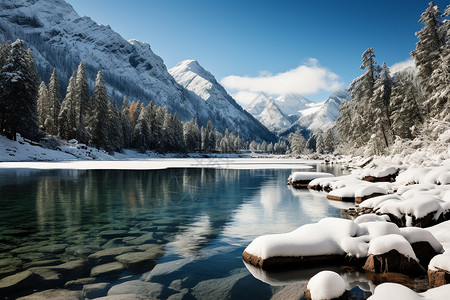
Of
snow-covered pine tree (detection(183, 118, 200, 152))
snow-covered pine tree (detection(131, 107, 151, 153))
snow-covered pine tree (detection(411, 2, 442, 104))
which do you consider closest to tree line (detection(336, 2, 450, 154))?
snow-covered pine tree (detection(411, 2, 442, 104))

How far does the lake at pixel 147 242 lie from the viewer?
533cm

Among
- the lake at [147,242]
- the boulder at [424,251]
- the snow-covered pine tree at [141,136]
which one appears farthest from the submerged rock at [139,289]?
the snow-covered pine tree at [141,136]

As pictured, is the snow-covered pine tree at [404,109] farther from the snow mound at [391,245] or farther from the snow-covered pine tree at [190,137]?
the snow-covered pine tree at [190,137]

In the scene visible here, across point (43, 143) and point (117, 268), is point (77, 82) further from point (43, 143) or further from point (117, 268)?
point (117, 268)

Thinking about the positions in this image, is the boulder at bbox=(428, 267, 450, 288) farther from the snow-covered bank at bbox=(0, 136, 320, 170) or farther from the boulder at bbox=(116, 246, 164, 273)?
the snow-covered bank at bbox=(0, 136, 320, 170)

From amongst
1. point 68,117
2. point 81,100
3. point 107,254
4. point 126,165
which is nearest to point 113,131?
point 81,100

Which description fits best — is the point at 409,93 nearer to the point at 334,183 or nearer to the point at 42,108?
the point at 334,183

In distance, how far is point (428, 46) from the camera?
30.0 metres

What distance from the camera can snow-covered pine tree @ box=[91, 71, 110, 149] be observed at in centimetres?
5772

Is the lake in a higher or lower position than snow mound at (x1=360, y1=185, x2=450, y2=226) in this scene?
lower

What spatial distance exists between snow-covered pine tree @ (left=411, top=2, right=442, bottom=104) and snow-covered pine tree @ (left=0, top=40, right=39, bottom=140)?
4999 cm

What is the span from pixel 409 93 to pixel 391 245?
1370 inches

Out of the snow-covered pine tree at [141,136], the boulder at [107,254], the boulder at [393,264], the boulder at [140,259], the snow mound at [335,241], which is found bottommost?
the boulder at [140,259]

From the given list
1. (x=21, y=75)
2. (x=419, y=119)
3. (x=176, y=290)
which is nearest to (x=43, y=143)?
(x=21, y=75)
